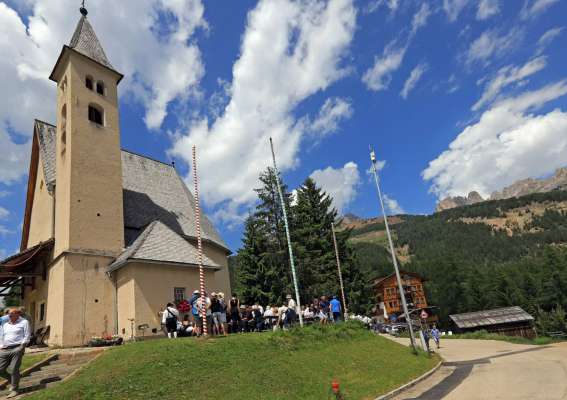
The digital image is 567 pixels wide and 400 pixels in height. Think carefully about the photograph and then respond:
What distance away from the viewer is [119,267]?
21.7 m

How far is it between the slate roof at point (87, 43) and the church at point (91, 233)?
0.34 feet

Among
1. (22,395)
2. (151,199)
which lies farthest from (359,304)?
(22,395)

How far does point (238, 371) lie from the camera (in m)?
12.4

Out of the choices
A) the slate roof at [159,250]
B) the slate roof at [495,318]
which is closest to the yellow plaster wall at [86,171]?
the slate roof at [159,250]

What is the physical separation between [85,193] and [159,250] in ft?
20.0

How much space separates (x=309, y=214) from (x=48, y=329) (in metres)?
31.3

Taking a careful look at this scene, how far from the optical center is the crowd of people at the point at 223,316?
16.8m

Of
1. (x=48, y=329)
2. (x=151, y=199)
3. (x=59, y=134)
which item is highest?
(x=59, y=134)

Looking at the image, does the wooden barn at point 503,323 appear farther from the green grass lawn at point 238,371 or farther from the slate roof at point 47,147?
the slate roof at point 47,147

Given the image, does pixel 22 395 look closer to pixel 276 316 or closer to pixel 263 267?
pixel 276 316

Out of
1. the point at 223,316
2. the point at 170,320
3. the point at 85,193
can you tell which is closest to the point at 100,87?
the point at 85,193

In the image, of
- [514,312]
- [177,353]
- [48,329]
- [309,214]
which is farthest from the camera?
[514,312]

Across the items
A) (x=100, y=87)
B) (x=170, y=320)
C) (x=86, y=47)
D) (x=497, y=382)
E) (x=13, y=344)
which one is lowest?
(x=497, y=382)

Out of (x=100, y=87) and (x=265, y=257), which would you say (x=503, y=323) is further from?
(x=100, y=87)
